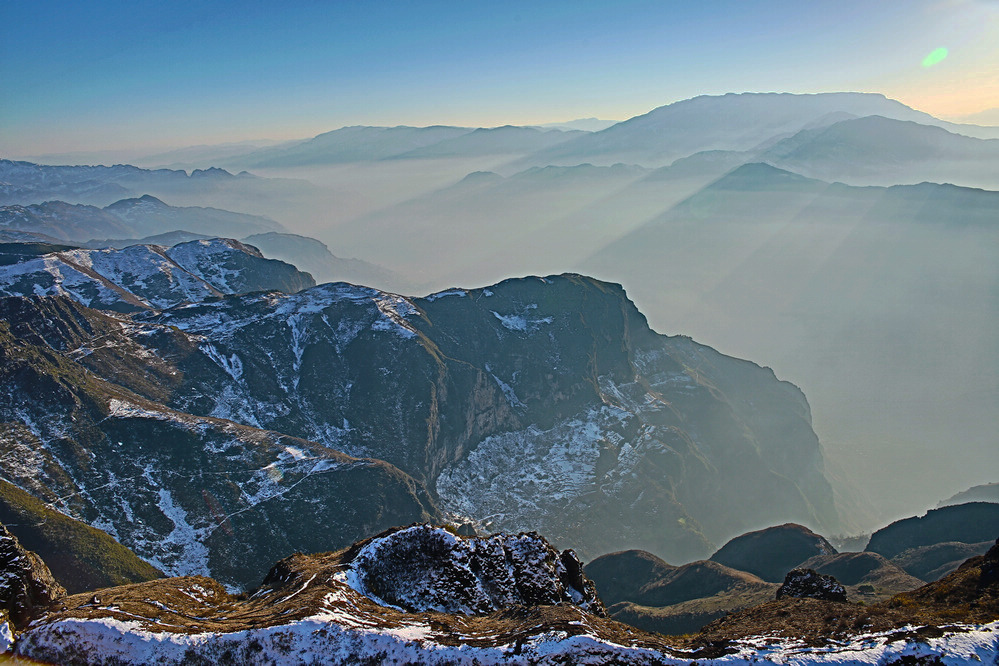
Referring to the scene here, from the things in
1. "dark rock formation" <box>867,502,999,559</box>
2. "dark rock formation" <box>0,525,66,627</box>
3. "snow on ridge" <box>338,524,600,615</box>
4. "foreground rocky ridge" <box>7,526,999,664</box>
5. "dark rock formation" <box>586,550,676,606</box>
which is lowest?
"dark rock formation" <box>586,550,676,606</box>

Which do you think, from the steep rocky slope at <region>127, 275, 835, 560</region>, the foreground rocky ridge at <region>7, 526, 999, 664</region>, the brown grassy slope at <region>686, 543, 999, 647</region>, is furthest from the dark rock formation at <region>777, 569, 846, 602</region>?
the steep rocky slope at <region>127, 275, 835, 560</region>

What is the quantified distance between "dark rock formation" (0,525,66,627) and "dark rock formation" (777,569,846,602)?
55.6 m

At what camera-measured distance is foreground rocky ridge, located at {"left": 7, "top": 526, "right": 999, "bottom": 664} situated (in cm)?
3094

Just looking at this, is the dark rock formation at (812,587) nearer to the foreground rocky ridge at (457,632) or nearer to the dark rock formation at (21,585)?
the foreground rocky ridge at (457,632)

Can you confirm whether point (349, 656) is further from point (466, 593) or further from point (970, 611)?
point (970, 611)

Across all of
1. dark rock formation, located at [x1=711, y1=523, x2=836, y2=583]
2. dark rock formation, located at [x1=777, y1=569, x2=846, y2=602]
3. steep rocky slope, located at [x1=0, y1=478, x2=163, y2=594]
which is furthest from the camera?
dark rock formation, located at [x1=711, y1=523, x2=836, y2=583]

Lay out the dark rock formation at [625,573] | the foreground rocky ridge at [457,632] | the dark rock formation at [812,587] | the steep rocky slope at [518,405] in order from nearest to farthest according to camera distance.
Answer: the foreground rocky ridge at [457,632], the dark rock formation at [812,587], the dark rock formation at [625,573], the steep rocky slope at [518,405]

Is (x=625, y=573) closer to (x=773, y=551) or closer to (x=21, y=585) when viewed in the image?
(x=773, y=551)

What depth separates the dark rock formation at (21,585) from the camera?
34406mm

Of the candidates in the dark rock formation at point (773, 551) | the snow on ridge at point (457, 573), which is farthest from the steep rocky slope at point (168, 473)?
the dark rock formation at point (773, 551)

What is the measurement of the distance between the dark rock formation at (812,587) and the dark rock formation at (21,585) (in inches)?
2190

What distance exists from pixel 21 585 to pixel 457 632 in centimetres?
2782

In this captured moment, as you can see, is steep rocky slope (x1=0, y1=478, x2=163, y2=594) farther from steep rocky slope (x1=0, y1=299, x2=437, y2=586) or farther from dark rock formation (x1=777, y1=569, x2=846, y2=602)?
dark rock formation (x1=777, y1=569, x2=846, y2=602)

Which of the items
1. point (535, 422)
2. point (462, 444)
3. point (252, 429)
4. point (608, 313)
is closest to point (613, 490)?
point (535, 422)
